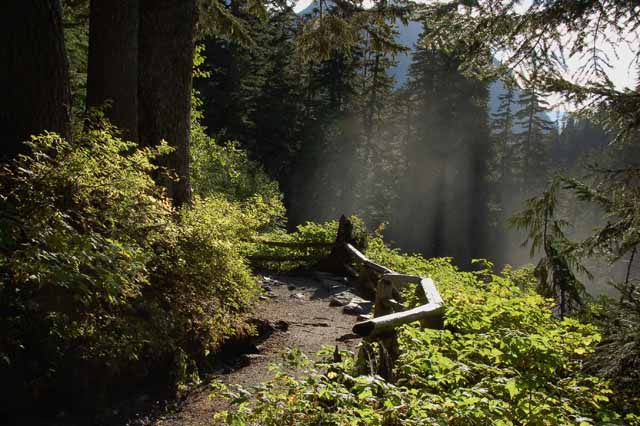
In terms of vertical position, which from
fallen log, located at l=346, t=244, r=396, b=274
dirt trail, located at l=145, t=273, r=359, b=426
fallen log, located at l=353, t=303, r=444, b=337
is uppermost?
fallen log, located at l=353, t=303, r=444, b=337

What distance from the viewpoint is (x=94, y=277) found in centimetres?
369

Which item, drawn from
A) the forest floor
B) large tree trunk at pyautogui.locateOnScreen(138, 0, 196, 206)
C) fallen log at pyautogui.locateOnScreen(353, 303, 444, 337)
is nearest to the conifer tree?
the forest floor

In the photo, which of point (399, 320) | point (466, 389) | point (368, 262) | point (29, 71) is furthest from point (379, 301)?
point (29, 71)

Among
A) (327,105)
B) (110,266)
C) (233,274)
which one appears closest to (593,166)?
(233,274)

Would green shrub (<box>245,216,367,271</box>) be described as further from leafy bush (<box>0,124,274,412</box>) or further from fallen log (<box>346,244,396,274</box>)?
leafy bush (<box>0,124,274,412</box>)

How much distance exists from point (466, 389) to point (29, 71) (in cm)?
447

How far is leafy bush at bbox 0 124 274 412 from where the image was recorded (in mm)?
3309

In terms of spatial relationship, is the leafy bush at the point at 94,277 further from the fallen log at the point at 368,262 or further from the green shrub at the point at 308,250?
the green shrub at the point at 308,250

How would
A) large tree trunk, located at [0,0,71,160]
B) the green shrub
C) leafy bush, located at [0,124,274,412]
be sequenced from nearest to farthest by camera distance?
leafy bush, located at [0,124,274,412] → large tree trunk, located at [0,0,71,160] → the green shrub

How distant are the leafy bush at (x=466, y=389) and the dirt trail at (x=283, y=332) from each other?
102 centimetres

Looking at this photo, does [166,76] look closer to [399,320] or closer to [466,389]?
[399,320]

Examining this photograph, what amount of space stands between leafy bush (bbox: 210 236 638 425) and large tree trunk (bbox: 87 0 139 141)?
424 cm

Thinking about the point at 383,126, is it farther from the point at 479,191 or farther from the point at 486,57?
the point at 486,57

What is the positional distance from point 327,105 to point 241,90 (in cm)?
911
